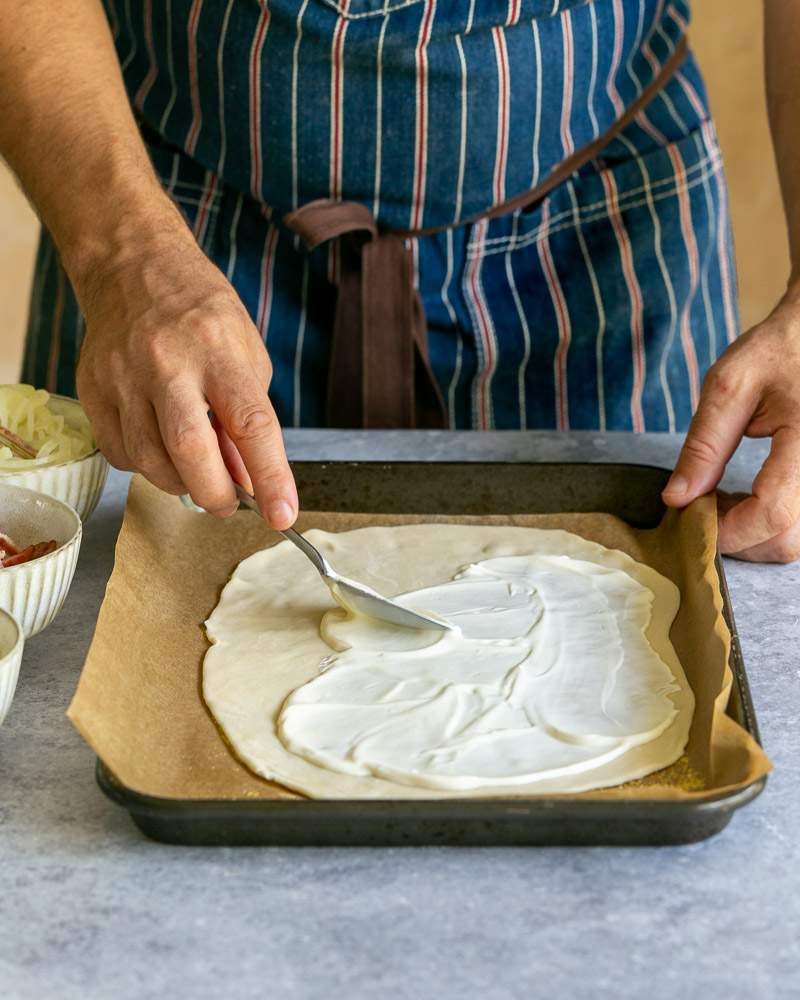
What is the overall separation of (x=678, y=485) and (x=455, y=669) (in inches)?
15.2

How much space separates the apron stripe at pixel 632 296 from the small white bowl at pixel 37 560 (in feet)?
2.92

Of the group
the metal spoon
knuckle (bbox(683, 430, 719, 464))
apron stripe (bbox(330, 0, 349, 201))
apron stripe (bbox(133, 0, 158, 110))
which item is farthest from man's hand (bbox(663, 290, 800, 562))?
apron stripe (bbox(133, 0, 158, 110))

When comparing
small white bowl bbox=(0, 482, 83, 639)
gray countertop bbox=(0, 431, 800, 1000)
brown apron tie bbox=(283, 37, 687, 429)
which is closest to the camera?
gray countertop bbox=(0, 431, 800, 1000)

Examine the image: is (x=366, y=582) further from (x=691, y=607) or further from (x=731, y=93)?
(x=731, y=93)

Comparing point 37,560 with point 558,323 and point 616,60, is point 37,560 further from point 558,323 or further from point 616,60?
point 616,60

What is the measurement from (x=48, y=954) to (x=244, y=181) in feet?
3.62

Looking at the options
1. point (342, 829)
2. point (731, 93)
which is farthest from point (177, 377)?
point (731, 93)

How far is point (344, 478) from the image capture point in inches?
57.1

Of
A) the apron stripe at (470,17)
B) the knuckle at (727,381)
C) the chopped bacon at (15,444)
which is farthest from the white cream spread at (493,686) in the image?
the apron stripe at (470,17)

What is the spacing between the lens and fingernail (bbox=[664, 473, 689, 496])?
1.35 m

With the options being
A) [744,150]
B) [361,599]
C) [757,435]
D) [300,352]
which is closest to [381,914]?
[361,599]

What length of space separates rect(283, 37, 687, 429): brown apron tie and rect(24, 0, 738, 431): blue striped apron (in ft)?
0.06

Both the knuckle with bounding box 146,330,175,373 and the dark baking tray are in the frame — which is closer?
the dark baking tray

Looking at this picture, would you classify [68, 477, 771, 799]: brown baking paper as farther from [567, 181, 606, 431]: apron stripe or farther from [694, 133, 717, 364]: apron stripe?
[694, 133, 717, 364]: apron stripe
